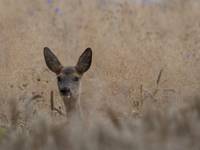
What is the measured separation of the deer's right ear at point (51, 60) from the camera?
8641mm

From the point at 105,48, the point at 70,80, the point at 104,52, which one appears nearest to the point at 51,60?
the point at 70,80

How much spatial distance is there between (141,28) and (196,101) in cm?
792

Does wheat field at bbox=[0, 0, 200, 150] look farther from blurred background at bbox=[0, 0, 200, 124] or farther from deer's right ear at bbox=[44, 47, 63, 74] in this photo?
deer's right ear at bbox=[44, 47, 63, 74]

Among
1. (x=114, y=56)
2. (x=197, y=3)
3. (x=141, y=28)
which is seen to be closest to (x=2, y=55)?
(x=114, y=56)

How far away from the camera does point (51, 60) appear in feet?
28.5

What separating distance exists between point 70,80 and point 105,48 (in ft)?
8.07

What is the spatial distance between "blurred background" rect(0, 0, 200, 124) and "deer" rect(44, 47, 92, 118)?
16cm

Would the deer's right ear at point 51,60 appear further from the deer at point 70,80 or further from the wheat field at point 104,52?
the wheat field at point 104,52

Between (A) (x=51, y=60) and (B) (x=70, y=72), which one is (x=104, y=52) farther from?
(B) (x=70, y=72)

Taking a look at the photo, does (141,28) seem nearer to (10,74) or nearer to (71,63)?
(71,63)

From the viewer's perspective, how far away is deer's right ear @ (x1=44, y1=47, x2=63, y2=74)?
8.64 meters

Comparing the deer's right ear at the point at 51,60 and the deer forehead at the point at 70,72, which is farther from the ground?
the deer's right ear at the point at 51,60

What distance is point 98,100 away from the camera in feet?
27.2

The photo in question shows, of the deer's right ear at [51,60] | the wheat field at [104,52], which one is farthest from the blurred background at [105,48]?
the deer's right ear at [51,60]
